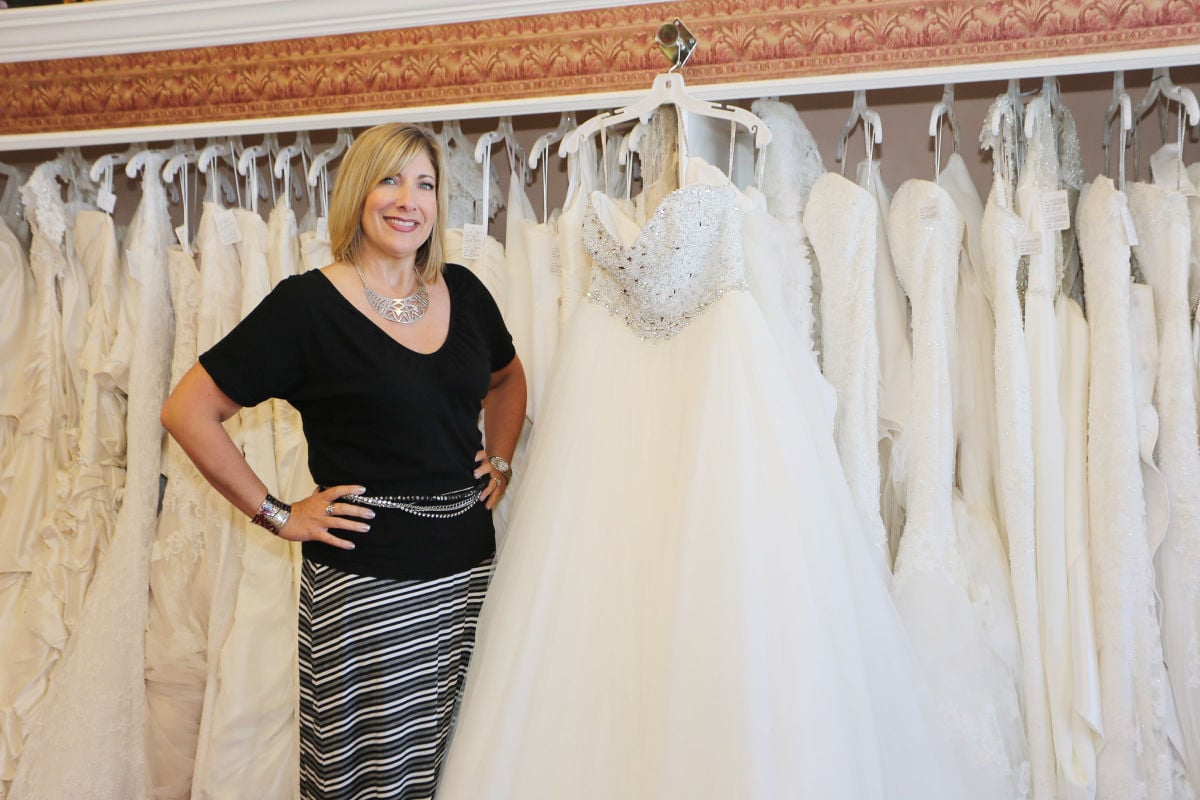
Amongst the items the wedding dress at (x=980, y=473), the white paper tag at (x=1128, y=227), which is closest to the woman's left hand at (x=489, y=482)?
the wedding dress at (x=980, y=473)

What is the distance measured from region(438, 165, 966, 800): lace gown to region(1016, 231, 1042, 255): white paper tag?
0.43 m

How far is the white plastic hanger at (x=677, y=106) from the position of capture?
1.64 metres

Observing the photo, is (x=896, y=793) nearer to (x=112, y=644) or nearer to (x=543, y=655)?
(x=543, y=655)

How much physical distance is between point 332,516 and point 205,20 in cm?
114

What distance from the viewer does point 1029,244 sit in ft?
5.36

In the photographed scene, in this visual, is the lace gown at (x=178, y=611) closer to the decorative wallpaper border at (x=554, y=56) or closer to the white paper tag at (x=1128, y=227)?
the decorative wallpaper border at (x=554, y=56)

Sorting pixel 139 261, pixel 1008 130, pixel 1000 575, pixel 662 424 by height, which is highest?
pixel 1008 130

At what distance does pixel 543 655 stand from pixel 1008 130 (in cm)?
123

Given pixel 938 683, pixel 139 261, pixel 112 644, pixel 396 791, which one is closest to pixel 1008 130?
pixel 938 683

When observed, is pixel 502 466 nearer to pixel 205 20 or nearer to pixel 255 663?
pixel 255 663

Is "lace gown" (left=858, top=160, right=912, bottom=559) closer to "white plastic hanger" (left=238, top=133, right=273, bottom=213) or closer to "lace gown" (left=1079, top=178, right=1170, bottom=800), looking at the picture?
"lace gown" (left=1079, top=178, right=1170, bottom=800)

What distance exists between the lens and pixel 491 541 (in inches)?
65.9

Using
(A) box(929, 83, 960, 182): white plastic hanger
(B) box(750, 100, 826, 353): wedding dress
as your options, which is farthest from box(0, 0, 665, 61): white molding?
(A) box(929, 83, 960, 182): white plastic hanger

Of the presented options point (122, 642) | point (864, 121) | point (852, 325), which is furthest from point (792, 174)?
point (122, 642)
